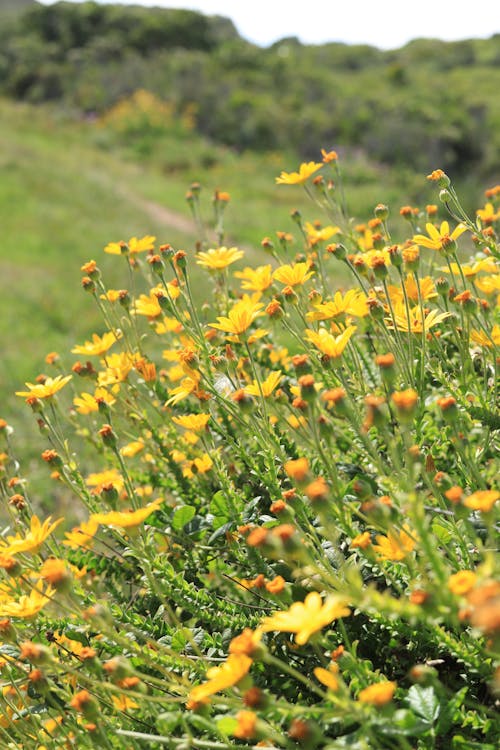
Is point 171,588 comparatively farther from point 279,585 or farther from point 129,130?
point 129,130

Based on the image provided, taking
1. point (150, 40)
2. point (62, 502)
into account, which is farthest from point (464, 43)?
point (62, 502)

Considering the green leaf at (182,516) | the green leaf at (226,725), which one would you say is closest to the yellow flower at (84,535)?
the green leaf at (182,516)

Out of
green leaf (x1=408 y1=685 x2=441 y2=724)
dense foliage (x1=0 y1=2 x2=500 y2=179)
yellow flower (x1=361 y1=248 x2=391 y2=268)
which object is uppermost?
dense foliage (x1=0 y1=2 x2=500 y2=179)

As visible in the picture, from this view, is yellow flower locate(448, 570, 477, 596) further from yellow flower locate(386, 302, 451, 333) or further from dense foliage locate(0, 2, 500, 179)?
dense foliage locate(0, 2, 500, 179)

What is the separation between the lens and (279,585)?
3.45 feet

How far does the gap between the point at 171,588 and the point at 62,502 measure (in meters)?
2.16

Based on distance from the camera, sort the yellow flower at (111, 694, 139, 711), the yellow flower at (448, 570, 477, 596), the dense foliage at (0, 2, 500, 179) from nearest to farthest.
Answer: the yellow flower at (448, 570, 477, 596), the yellow flower at (111, 694, 139, 711), the dense foliage at (0, 2, 500, 179)

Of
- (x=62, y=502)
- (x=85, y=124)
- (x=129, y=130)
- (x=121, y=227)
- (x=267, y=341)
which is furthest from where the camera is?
(x=85, y=124)

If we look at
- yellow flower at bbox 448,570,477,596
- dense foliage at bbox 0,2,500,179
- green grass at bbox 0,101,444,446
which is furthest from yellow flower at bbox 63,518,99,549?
dense foliage at bbox 0,2,500,179

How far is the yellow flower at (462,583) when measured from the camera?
0.82 meters

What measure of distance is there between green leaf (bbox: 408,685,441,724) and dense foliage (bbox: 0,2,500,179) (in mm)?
16759

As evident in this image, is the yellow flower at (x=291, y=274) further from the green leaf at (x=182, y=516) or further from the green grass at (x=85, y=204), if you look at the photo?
the green grass at (x=85, y=204)

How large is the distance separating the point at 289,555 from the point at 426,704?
0.28 metres

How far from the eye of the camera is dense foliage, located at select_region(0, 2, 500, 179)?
17516 mm
